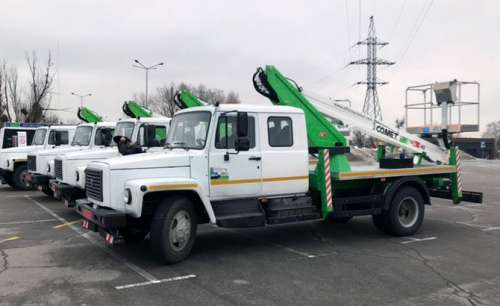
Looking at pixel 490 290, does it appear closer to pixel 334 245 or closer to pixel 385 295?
pixel 385 295

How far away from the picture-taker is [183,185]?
22.3 feet

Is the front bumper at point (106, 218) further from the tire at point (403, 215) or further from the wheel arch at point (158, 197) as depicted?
the tire at point (403, 215)

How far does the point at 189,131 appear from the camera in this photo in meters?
7.74

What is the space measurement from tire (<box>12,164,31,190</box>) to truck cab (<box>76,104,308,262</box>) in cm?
1065

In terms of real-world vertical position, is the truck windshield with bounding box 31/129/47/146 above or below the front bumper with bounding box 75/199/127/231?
above

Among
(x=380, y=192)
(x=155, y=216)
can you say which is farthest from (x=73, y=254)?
(x=380, y=192)

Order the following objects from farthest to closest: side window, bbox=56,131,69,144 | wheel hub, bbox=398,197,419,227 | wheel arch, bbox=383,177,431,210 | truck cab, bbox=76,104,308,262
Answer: side window, bbox=56,131,69,144, wheel hub, bbox=398,197,419,227, wheel arch, bbox=383,177,431,210, truck cab, bbox=76,104,308,262

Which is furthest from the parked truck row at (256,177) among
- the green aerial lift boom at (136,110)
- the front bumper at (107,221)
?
the green aerial lift boom at (136,110)

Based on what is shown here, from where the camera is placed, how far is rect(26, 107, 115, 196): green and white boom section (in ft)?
42.4

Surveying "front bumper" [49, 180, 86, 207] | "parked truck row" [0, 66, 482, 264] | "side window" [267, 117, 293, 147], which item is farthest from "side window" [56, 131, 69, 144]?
"side window" [267, 117, 293, 147]

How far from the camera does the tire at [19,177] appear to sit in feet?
55.0

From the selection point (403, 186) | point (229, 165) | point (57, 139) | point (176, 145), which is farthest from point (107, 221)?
point (57, 139)

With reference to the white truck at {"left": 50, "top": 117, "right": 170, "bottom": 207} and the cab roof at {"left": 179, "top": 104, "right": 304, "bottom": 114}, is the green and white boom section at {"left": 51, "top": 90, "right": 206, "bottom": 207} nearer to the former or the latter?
the white truck at {"left": 50, "top": 117, "right": 170, "bottom": 207}

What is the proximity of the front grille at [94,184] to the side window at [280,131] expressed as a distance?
9.34ft
